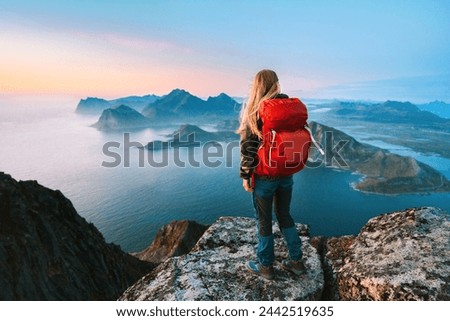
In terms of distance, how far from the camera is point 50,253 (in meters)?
62.3

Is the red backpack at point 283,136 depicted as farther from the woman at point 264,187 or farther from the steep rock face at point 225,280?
the steep rock face at point 225,280

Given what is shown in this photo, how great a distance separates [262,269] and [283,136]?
2.99m

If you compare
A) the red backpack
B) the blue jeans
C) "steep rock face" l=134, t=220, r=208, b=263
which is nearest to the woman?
the blue jeans

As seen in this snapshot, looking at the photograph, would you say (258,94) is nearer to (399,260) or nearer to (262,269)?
(262,269)

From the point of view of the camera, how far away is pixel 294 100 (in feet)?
19.6

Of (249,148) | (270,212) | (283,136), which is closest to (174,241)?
(270,212)

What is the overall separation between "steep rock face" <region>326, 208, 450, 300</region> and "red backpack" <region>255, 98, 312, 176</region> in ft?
8.72

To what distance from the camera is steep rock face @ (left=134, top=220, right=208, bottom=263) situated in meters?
116

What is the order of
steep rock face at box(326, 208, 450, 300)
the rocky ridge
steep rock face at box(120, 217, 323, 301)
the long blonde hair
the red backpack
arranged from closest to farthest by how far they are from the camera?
1. steep rock face at box(326, 208, 450, 300)
2. the red backpack
3. the rocky ridge
4. the long blonde hair
5. steep rock face at box(120, 217, 323, 301)

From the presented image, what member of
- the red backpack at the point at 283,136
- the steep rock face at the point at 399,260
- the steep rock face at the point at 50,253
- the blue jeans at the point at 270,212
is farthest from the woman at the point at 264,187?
the steep rock face at the point at 50,253

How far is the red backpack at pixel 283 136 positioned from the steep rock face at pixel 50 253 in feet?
186

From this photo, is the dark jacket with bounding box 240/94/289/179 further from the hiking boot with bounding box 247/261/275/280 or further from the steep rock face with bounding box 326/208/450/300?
the steep rock face with bounding box 326/208/450/300

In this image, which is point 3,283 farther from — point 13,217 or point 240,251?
point 240,251

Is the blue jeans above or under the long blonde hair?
under
